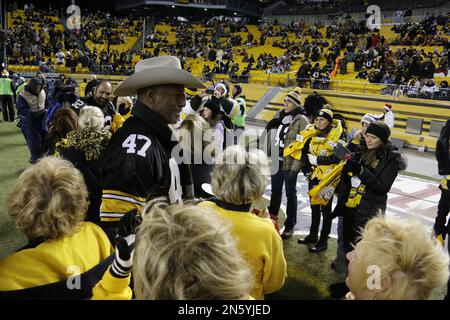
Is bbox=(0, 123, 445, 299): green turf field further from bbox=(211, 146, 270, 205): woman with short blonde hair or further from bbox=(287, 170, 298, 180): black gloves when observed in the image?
bbox=(211, 146, 270, 205): woman with short blonde hair

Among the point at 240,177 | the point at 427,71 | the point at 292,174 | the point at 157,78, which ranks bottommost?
the point at 292,174

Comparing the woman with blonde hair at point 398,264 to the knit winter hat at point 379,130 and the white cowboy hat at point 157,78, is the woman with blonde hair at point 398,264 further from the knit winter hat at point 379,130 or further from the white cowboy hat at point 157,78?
the knit winter hat at point 379,130

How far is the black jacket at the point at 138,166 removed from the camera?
2.03 meters

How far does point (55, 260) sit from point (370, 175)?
2.93 m

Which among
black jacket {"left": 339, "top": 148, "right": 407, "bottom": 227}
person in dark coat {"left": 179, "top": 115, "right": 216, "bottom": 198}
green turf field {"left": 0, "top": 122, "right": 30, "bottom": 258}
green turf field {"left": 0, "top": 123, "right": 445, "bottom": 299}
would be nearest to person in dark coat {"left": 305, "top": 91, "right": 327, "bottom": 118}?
green turf field {"left": 0, "top": 123, "right": 445, "bottom": 299}

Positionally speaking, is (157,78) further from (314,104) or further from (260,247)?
(314,104)

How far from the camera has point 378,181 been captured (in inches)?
141

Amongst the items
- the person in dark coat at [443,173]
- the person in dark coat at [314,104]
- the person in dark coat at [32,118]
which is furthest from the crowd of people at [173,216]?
the person in dark coat at [32,118]

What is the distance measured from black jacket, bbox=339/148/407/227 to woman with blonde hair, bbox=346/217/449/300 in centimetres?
226

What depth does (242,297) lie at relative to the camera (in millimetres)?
1057

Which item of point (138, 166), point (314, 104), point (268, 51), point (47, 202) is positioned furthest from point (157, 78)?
point (268, 51)

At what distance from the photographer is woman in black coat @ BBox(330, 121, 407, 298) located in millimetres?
3613

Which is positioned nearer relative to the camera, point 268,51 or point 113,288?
point 113,288

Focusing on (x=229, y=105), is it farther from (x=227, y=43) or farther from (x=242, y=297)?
(x=227, y=43)
